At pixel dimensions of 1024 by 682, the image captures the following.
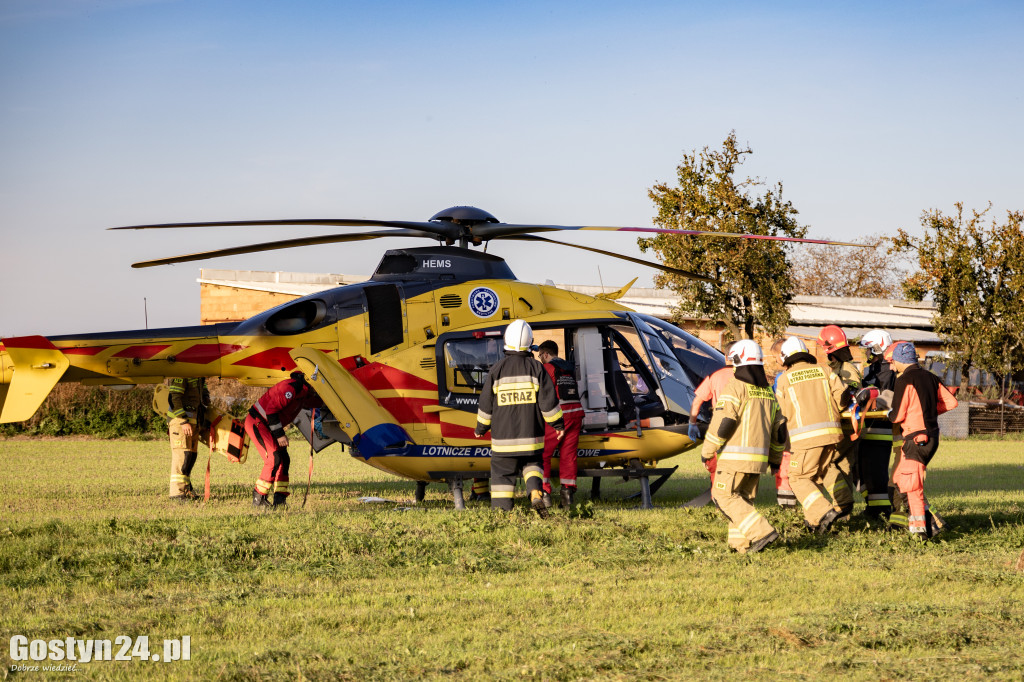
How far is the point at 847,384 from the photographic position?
11.2 m

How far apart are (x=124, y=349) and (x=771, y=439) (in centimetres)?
781

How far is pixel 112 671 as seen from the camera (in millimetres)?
5469

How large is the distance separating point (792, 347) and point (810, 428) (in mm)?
912

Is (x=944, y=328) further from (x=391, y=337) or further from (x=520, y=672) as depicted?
(x=520, y=672)

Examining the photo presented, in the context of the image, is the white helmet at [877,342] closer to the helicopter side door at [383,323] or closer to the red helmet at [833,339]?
the red helmet at [833,339]

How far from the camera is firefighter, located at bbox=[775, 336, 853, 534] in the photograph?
961 centimetres

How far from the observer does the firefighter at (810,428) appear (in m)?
9.61

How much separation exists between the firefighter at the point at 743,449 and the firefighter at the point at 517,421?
240cm

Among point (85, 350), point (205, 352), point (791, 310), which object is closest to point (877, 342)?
point (205, 352)

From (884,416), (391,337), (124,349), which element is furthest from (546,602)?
(124,349)

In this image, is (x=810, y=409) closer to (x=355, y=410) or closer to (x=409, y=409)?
(x=409, y=409)

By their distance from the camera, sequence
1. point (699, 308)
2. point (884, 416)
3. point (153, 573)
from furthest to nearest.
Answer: point (699, 308)
point (884, 416)
point (153, 573)

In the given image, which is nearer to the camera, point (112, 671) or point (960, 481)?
point (112, 671)

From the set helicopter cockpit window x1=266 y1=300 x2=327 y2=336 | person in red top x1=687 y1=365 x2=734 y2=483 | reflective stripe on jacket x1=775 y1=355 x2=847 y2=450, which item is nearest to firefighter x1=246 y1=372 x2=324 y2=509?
helicopter cockpit window x1=266 y1=300 x2=327 y2=336
